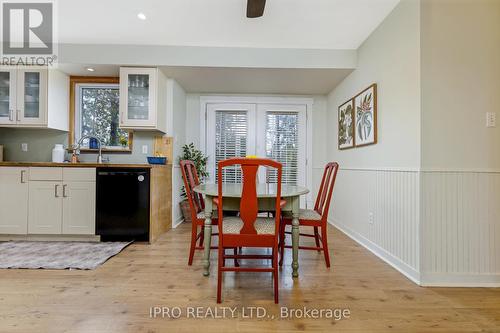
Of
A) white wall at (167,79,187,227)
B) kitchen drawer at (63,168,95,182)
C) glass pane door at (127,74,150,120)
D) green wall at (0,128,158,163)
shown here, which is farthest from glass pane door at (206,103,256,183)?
kitchen drawer at (63,168,95,182)

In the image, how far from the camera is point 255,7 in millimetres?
2254

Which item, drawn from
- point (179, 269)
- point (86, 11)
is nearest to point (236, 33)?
point (86, 11)

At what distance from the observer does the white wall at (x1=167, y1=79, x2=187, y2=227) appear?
387 centimetres

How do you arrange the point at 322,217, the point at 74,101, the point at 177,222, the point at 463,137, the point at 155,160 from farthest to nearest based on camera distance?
1. the point at 177,222
2. the point at 74,101
3. the point at 155,160
4. the point at 322,217
5. the point at 463,137

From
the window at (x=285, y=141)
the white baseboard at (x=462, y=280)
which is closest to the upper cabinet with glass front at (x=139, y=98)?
the window at (x=285, y=141)

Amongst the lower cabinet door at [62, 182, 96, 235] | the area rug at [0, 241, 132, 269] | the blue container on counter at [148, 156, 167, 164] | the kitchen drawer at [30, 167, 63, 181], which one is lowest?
the area rug at [0, 241, 132, 269]

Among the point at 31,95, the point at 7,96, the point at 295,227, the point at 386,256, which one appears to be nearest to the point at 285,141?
the point at 386,256

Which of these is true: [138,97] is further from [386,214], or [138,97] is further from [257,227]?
[386,214]

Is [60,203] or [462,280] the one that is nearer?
[462,280]

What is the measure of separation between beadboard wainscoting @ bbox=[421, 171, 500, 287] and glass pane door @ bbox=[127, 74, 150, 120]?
3.22 metres

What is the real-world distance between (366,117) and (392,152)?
700 millimetres

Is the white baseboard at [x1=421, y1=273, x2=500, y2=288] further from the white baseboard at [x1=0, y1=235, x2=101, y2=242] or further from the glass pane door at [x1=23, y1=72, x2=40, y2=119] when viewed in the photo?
the glass pane door at [x1=23, y1=72, x2=40, y2=119]

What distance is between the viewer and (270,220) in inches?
80.9

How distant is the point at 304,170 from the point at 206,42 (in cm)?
272
